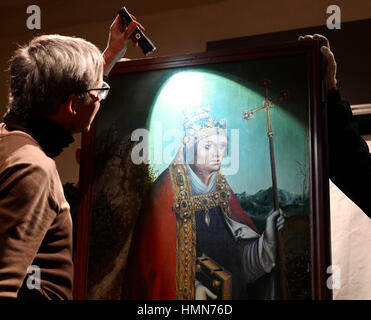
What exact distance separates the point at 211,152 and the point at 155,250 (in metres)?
0.34

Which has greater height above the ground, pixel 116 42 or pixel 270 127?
pixel 116 42

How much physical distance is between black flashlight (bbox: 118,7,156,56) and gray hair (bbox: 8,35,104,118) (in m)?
0.40

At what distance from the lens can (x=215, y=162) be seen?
1537mm

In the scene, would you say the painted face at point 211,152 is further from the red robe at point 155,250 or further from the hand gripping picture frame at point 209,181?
the red robe at point 155,250

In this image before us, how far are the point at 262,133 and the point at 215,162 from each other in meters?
0.17

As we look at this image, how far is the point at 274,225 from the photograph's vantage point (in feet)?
4.67

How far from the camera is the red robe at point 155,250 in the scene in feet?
4.95

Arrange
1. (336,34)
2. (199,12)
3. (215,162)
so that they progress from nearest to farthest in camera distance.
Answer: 1. (215,162)
2. (336,34)
3. (199,12)

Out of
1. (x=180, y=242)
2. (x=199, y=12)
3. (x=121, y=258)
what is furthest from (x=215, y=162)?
(x=199, y=12)

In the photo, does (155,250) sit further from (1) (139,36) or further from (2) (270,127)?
(1) (139,36)

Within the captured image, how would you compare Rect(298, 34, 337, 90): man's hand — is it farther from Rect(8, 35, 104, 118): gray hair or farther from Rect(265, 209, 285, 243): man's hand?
Rect(8, 35, 104, 118): gray hair

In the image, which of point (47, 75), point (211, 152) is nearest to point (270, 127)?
point (211, 152)

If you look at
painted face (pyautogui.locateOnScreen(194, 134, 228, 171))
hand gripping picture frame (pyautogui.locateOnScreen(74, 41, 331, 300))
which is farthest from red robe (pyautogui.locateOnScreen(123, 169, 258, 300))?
painted face (pyautogui.locateOnScreen(194, 134, 228, 171))
